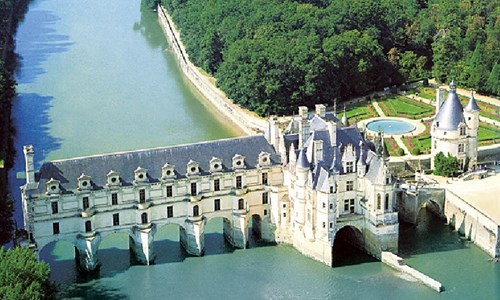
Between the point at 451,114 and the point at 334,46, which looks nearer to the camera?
the point at 451,114

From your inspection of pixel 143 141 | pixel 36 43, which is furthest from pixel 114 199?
pixel 36 43

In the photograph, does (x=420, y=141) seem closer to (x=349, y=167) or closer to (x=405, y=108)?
(x=405, y=108)

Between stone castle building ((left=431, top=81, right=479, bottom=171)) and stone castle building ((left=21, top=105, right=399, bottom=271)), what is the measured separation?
1097 cm

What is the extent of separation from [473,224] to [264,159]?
53.6 ft

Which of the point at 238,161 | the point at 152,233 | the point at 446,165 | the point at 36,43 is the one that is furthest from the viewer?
the point at 36,43

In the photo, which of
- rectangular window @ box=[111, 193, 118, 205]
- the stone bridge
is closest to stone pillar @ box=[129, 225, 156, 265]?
the stone bridge

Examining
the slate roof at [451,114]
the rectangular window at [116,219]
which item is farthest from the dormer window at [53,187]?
the slate roof at [451,114]

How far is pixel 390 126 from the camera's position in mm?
95750

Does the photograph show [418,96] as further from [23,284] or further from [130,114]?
[23,284]

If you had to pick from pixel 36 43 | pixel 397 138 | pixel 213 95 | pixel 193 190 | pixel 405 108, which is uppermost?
pixel 36 43

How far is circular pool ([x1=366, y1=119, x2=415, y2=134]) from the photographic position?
93.9 metres

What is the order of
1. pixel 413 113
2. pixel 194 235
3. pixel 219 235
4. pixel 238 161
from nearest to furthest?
pixel 194 235
pixel 238 161
pixel 219 235
pixel 413 113

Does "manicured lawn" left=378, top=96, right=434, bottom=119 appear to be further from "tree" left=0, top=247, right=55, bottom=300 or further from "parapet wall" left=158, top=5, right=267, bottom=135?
"tree" left=0, top=247, right=55, bottom=300

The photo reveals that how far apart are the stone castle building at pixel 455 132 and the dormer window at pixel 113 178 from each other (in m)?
28.4
